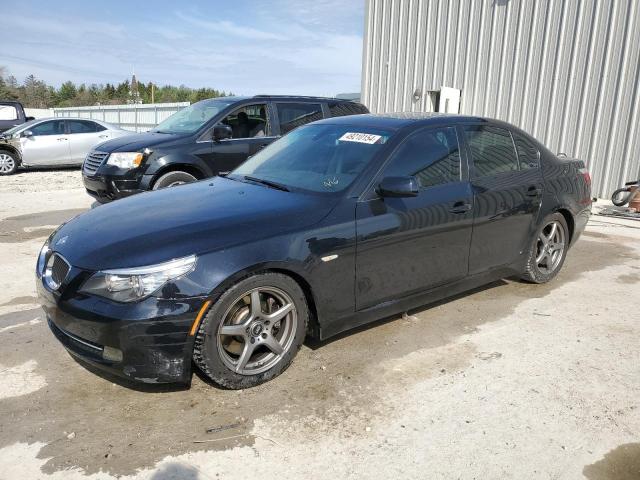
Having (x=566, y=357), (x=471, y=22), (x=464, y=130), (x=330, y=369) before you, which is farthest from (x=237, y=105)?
(x=471, y=22)

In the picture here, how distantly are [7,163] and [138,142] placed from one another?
331 inches

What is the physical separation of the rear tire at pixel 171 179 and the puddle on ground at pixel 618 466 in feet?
18.3

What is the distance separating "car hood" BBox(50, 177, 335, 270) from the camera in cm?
273

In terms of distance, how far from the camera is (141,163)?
663cm

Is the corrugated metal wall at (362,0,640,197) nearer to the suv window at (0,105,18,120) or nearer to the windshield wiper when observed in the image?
the windshield wiper

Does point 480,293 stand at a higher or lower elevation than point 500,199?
lower

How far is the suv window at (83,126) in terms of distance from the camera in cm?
1355

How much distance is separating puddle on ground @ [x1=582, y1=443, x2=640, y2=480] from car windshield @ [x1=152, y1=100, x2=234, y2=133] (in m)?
6.13

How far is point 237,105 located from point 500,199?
4.39m

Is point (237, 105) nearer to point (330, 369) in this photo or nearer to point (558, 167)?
point (558, 167)

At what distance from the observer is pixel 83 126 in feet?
45.2

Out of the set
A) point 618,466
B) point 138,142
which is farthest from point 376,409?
point 138,142

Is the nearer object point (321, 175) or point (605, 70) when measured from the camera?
point (321, 175)

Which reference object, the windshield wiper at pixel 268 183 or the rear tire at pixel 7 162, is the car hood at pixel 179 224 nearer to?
the windshield wiper at pixel 268 183
